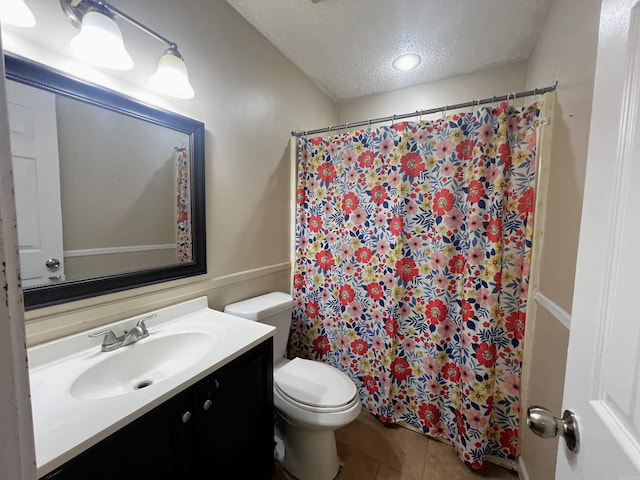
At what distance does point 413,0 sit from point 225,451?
2.15m

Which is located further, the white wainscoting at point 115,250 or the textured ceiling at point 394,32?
the textured ceiling at point 394,32

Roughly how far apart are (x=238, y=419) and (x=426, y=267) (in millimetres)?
1171

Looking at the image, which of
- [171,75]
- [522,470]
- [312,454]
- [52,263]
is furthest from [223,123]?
[522,470]

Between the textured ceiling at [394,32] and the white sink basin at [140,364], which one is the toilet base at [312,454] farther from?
the textured ceiling at [394,32]

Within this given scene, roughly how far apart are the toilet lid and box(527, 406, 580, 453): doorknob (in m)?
0.88

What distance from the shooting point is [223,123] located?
1.41 metres

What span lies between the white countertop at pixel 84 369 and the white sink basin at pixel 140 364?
0.02 m

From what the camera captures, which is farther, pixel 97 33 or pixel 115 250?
pixel 115 250

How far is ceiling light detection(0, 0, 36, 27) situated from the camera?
72cm

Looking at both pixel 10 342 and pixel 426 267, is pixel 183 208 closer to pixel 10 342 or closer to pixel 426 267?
pixel 10 342

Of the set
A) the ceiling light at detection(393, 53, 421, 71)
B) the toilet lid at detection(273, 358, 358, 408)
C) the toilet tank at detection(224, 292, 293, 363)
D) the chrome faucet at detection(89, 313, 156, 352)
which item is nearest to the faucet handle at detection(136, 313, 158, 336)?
the chrome faucet at detection(89, 313, 156, 352)

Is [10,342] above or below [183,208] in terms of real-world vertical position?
below

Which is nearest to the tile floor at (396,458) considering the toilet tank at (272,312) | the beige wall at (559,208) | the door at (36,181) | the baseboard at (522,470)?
the baseboard at (522,470)

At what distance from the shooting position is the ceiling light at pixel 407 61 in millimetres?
1726
